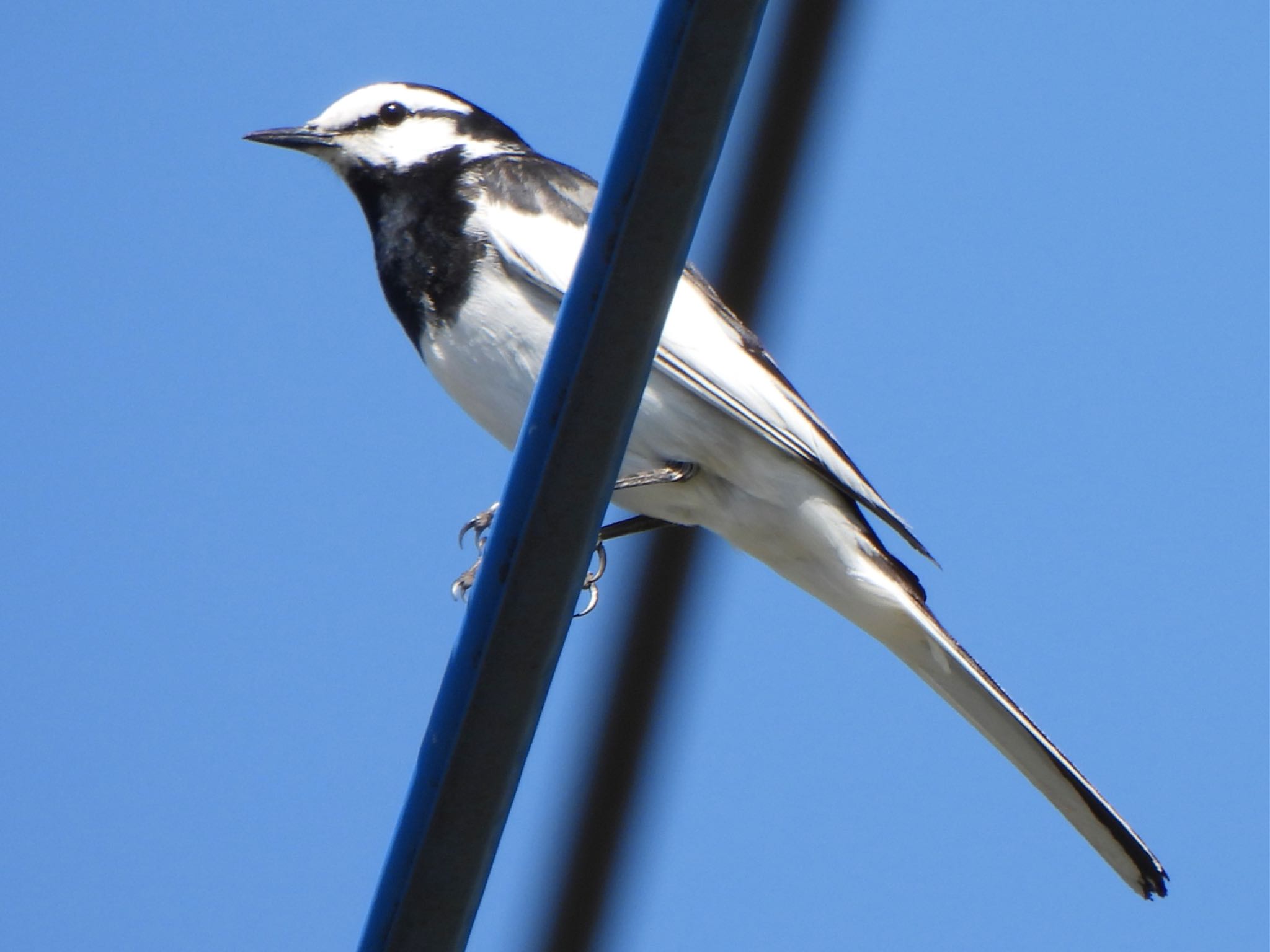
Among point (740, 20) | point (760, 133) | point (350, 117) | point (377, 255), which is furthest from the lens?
point (350, 117)

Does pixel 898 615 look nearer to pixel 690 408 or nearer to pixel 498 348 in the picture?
pixel 690 408

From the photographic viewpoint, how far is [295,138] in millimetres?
3801

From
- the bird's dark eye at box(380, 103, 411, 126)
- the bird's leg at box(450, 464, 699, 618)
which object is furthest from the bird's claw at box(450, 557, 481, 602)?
the bird's dark eye at box(380, 103, 411, 126)

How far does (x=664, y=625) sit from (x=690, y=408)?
129cm

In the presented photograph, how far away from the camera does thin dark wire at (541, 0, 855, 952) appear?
5.26 feet

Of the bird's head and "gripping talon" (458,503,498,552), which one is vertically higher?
the bird's head

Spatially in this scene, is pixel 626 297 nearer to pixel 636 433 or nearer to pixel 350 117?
pixel 636 433

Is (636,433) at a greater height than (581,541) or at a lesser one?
greater

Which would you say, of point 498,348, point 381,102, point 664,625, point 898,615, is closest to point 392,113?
point 381,102

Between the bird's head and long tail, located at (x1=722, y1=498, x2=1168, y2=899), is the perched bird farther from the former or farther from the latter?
the bird's head

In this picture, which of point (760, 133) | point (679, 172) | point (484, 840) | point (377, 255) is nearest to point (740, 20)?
point (679, 172)

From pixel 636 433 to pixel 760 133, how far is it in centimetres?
139

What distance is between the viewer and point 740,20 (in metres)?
1.27

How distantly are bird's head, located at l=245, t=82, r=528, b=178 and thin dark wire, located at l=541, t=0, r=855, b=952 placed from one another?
1.94 metres
